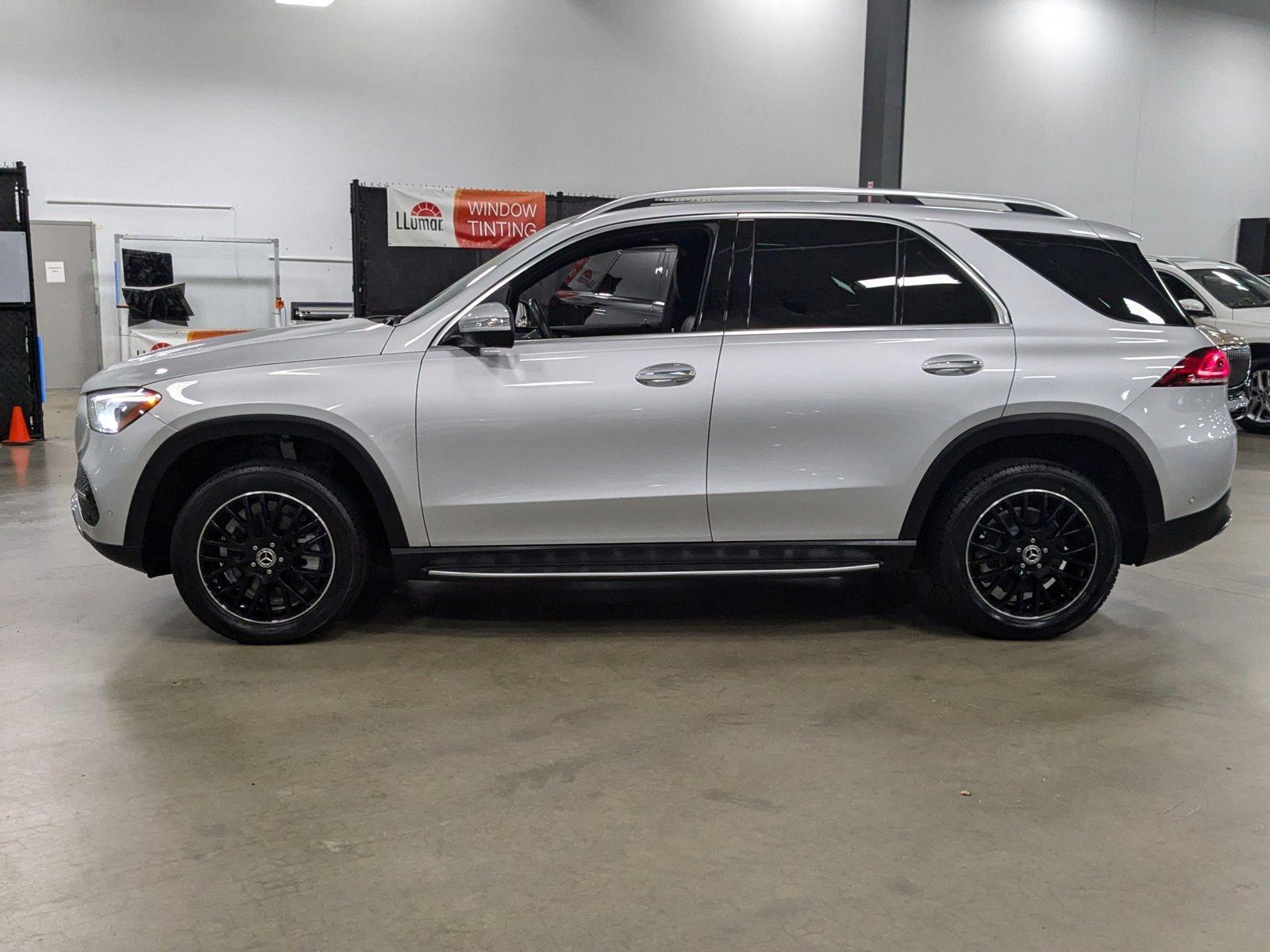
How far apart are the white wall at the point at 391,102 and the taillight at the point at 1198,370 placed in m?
12.2

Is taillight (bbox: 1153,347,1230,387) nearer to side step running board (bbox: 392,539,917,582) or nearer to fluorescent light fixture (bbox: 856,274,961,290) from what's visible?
fluorescent light fixture (bbox: 856,274,961,290)

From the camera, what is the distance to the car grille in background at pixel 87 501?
396 cm

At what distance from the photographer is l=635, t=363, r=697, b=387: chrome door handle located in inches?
152

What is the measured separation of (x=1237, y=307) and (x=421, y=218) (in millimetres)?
8946

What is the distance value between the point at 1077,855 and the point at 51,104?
570 inches

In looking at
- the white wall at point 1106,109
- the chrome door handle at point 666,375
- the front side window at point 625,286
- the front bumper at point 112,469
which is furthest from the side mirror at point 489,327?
the white wall at point 1106,109

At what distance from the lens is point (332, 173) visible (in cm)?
1426

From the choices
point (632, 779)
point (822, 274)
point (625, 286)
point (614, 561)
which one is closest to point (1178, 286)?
point (822, 274)

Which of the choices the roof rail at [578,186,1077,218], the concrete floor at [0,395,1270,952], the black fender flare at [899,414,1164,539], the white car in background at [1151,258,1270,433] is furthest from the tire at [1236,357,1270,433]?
the black fender flare at [899,414,1164,539]

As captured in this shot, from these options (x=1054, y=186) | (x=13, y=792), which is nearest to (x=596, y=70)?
(x=1054, y=186)

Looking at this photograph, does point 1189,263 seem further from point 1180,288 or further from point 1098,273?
point 1098,273

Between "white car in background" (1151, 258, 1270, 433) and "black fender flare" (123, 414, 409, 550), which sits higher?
"white car in background" (1151, 258, 1270, 433)

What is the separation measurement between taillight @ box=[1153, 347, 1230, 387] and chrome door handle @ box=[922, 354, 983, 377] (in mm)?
691

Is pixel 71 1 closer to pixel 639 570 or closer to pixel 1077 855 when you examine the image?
pixel 639 570
